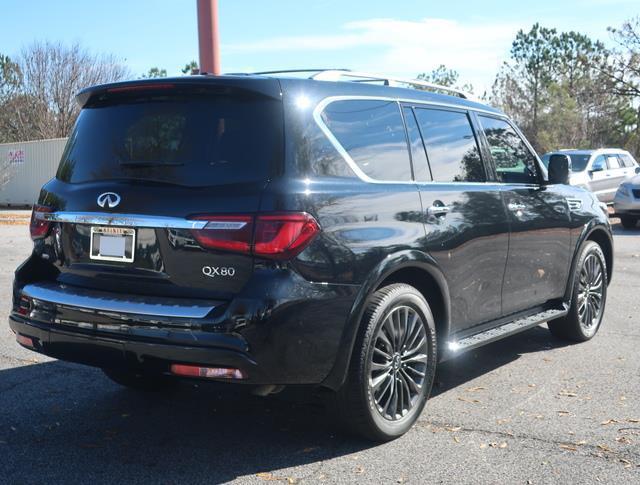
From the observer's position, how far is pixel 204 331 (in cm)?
354

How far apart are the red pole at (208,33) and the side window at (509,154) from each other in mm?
4787

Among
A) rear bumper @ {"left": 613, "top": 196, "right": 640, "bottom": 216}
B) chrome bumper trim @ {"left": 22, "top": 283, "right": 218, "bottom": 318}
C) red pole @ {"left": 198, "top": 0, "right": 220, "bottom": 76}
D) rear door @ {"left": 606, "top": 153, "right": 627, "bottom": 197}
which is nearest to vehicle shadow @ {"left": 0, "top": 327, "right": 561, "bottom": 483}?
chrome bumper trim @ {"left": 22, "top": 283, "right": 218, "bottom": 318}

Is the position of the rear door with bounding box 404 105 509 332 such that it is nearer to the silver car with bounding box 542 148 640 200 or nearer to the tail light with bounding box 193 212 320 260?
the tail light with bounding box 193 212 320 260

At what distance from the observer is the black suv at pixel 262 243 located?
3.58m

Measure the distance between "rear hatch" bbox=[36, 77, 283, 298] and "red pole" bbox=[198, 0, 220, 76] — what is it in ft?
18.2

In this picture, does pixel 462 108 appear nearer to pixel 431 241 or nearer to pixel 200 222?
pixel 431 241

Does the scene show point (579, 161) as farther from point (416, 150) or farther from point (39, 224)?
point (39, 224)

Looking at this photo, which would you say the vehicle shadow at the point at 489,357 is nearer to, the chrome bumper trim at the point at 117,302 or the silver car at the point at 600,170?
the chrome bumper trim at the point at 117,302

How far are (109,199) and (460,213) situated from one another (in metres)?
2.12

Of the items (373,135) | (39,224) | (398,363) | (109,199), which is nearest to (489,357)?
(398,363)

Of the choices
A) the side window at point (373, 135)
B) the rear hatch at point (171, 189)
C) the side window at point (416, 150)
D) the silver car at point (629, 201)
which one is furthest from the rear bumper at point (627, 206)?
the rear hatch at point (171, 189)

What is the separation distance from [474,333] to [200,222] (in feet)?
7.28

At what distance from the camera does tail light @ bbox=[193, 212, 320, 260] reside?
3.56 meters

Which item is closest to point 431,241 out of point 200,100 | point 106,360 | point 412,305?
point 412,305
